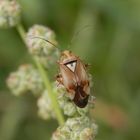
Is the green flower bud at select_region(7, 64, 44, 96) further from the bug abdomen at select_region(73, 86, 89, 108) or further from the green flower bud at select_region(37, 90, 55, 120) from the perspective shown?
the bug abdomen at select_region(73, 86, 89, 108)

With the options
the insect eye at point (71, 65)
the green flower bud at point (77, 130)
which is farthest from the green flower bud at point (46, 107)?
the green flower bud at point (77, 130)

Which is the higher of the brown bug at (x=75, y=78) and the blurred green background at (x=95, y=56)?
the blurred green background at (x=95, y=56)

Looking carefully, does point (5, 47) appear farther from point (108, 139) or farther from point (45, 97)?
point (45, 97)

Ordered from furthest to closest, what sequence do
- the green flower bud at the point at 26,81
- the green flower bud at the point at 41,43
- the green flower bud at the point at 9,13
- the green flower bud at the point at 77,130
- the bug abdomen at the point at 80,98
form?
the green flower bud at the point at 26,81 → the green flower bud at the point at 9,13 → the green flower bud at the point at 41,43 → the bug abdomen at the point at 80,98 → the green flower bud at the point at 77,130

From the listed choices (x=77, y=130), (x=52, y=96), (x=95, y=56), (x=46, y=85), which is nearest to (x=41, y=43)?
(x=46, y=85)

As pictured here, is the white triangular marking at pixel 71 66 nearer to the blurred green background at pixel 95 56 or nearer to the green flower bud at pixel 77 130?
the green flower bud at pixel 77 130

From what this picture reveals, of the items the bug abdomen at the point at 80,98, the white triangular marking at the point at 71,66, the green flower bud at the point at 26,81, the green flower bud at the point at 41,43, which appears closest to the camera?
the bug abdomen at the point at 80,98

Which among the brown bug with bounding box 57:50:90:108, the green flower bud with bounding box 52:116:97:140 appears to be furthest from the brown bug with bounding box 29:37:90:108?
the green flower bud with bounding box 52:116:97:140
